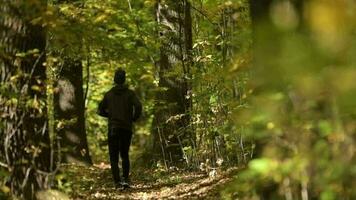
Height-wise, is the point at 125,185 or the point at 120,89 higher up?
the point at 120,89

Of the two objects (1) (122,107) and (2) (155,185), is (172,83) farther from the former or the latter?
(2) (155,185)

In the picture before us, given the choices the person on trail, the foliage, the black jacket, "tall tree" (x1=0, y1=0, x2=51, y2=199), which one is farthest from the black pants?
the foliage

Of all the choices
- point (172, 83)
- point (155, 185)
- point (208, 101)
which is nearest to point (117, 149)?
point (155, 185)

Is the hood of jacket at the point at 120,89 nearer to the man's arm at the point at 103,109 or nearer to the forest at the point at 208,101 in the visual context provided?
the man's arm at the point at 103,109

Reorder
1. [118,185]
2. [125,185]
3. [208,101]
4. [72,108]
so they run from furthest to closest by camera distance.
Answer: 1. [72,108]
2. [118,185]
3. [208,101]
4. [125,185]

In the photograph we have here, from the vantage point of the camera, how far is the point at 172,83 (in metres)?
13.8

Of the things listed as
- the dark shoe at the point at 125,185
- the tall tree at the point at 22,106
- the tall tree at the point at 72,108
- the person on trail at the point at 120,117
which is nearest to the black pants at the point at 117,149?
the person on trail at the point at 120,117

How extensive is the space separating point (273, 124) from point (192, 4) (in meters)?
9.69

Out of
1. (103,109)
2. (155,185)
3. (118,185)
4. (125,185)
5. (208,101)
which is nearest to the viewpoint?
(125,185)

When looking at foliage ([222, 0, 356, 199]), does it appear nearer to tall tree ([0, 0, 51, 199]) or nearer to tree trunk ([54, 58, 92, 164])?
tall tree ([0, 0, 51, 199])

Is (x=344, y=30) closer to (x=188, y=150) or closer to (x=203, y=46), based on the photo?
(x=203, y=46)

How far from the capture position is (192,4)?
13.0m

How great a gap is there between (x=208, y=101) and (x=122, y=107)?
5.01 feet

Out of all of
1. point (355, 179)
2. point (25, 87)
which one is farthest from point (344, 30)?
Result: point (25, 87)
